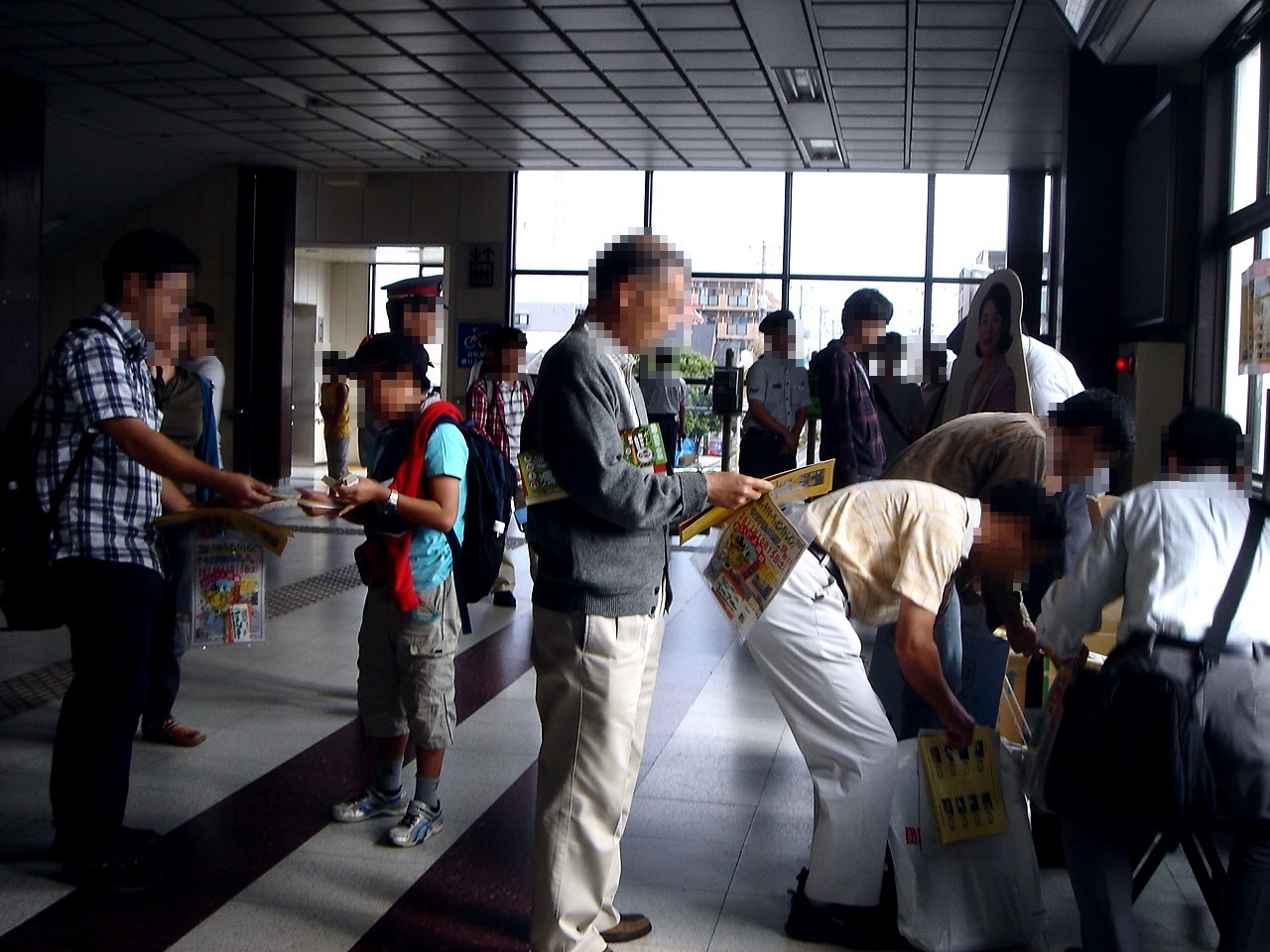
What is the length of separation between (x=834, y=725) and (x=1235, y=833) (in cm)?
84

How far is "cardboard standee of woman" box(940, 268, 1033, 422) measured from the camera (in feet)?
14.1

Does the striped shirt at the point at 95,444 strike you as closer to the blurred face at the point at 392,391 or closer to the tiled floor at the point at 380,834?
the blurred face at the point at 392,391

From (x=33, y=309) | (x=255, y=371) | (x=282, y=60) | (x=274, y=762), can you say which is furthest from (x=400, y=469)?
(x=255, y=371)

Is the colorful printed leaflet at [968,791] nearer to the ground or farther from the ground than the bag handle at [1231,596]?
nearer to the ground

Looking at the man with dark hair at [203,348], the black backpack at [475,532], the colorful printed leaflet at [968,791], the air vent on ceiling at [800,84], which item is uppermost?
the air vent on ceiling at [800,84]

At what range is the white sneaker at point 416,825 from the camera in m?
3.29

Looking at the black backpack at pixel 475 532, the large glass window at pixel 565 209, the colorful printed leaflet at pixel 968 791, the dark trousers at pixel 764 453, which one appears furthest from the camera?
the large glass window at pixel 565 209

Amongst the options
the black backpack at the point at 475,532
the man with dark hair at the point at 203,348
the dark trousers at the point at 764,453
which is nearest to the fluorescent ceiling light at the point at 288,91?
the dark trousers at the point at 764,453

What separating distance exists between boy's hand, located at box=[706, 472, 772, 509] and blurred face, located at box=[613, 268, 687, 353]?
0.32m

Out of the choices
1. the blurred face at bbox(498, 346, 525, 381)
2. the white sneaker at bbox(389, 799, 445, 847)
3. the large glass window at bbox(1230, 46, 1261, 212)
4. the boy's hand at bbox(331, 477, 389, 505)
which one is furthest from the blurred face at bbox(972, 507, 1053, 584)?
the blurred face at bbox(498, 346, 525, 381)

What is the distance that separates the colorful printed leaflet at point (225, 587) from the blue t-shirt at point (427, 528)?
459 millimetres

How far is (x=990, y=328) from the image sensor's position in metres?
4.48

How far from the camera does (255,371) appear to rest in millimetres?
13891

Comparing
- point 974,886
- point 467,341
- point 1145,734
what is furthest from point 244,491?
point 467,341
